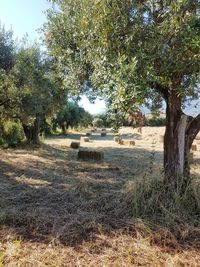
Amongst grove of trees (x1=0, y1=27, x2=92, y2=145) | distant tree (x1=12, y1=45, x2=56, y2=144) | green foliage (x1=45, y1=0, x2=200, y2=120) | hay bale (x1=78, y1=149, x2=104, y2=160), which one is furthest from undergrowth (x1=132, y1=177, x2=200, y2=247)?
hay bale (x1=78, y1=149, x2=104, y2=160)

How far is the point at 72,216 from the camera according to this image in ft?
24.4

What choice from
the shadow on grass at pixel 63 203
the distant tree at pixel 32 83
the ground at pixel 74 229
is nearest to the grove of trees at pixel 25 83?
the distant tree at pixel 32 83

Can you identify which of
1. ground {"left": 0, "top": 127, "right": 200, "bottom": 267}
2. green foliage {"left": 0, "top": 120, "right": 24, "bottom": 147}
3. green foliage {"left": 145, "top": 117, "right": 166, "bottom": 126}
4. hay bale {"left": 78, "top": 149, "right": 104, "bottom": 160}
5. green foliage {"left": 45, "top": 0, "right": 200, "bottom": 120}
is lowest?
ground {"left": 0, "top": 127, "right": 200, "bottom": 267}

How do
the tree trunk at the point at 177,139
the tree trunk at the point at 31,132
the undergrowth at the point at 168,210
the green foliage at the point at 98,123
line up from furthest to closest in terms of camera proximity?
the green foliage at the point at 98,123
the tree trunk at the point at 31,132
the tree trunk at the point at 177,139
the undergrowth at the point at 168,210

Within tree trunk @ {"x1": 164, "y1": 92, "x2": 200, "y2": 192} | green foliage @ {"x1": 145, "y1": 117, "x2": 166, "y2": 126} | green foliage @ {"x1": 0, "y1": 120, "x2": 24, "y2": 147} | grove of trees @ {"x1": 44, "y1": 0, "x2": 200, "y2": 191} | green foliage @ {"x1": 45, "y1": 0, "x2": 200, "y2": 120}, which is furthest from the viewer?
green foliage @ {"x1": 0, "y1": 120, "x2": 24, "y2": 147}

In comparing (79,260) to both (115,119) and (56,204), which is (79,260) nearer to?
(115,119)

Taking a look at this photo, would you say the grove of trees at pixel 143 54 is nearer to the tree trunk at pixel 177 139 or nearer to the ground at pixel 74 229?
the tree trunk at pixel 177 139

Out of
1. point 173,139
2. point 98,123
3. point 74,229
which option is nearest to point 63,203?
point 74,229

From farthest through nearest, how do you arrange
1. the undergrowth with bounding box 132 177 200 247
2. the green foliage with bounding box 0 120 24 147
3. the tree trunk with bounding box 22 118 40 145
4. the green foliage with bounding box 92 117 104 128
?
1. the green foliage with bounding box 92 117 104 128
2. the tree trunk with bounding box 22 118 40 145
3. the green foliage with bounding box 0 120 24 147
4. the undergrowth with bounding box 132 177 200 247

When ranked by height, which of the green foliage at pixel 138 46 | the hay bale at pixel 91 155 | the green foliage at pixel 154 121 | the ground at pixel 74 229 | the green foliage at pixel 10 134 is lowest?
the ground at pixel 74 229

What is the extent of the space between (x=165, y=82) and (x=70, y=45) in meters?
2.99

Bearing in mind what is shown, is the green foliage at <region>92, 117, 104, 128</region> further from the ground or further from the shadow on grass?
the ground

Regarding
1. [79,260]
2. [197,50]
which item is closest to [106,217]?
[79,260]

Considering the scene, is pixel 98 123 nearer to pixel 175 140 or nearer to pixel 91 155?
pixel 91 155
